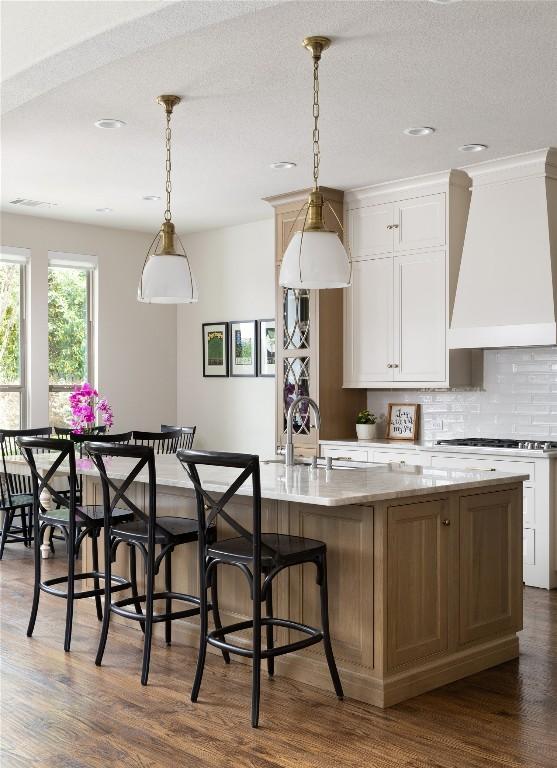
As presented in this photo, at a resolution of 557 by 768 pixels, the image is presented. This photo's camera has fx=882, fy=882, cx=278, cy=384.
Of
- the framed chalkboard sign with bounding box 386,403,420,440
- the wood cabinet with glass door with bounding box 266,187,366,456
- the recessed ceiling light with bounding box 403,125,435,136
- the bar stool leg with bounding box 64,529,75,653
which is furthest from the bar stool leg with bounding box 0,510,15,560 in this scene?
the recessed ceiling light with bounding box 403,125,435,136

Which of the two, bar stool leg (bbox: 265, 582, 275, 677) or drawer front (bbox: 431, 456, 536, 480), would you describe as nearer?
bar stool leg (bbox: 265, 582, 275, 677)

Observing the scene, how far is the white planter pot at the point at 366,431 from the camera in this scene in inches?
262

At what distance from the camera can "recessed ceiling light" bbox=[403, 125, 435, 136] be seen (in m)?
5.00

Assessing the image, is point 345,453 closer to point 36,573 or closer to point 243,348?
point 243,348

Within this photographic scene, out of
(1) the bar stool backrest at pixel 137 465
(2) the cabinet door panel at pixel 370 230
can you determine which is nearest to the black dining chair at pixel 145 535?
(1) the bar stool backrest at pixel 137 465

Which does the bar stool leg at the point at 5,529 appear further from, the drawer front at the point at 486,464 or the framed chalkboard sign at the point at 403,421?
the drawer front at the point at 486,464

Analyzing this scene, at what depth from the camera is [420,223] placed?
624cm

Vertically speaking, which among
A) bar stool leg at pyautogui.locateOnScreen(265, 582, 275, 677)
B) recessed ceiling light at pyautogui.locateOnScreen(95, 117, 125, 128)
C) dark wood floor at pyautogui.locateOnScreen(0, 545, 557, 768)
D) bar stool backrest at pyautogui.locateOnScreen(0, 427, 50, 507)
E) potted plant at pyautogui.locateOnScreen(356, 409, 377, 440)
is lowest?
dark wood floor at pyautogui.locateOnScreen(0, 545, 557, 768)

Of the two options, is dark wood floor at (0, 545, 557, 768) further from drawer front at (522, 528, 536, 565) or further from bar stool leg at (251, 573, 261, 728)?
drawer front at (522, 528, 536, 565)

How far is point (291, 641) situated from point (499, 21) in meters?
2.72

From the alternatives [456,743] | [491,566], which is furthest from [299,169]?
[456,743]

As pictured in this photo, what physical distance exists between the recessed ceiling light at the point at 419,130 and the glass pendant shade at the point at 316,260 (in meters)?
1.56

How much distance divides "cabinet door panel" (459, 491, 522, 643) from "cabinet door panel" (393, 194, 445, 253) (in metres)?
2.59

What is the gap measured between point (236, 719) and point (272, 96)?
296 centimetres
